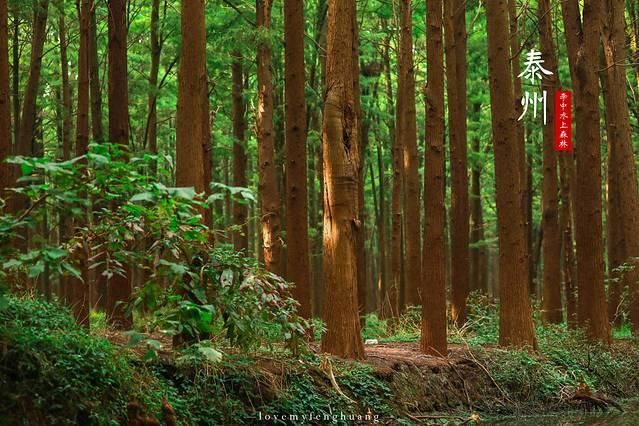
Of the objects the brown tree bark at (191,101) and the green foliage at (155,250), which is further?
the brown tree bark at (191,101)

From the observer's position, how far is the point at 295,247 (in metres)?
11.5

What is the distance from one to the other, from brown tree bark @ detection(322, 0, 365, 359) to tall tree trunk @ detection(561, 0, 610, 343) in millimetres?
5792

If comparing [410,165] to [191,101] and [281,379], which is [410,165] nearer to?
[191,101]

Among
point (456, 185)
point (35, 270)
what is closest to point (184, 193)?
point (35, 270)

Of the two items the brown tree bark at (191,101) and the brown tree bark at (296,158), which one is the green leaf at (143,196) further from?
the brown tree bark at (296,158)

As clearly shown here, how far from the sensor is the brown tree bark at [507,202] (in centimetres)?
1210

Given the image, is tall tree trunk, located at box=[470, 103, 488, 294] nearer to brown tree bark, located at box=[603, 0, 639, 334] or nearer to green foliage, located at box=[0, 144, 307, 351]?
brown tree bark, located at box=[603, 0, 639, 334]

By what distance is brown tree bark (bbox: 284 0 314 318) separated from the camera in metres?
11.5

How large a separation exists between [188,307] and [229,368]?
1766 mm

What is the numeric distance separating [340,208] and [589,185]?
6.28 metres

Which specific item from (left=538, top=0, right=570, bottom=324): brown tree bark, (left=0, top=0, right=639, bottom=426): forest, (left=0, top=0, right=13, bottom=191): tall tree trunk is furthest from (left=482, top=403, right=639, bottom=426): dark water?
(left=0, top=0, right=13, bottom=191): tall tree trunk

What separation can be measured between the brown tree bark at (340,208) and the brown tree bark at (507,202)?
355cm

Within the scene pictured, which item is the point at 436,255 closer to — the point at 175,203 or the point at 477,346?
the point at 477,346

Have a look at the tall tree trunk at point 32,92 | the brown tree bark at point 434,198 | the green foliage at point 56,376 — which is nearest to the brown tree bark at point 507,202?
the brown tree bark at point 434,198
